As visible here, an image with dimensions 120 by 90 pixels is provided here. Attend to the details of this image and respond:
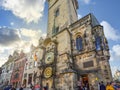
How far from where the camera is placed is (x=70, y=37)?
60.8 feet

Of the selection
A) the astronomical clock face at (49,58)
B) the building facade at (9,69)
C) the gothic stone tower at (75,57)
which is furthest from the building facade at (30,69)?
the gothic stone tower at (75,57)

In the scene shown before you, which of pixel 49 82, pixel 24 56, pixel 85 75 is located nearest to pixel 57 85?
pixel 49 82

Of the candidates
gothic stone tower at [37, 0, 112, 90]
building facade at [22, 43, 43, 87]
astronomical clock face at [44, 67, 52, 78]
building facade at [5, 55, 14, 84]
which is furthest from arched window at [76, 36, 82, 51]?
building facade at [5, 55, 14, 84]

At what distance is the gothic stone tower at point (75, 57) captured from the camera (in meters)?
13.7

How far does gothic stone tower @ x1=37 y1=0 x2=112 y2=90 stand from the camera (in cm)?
1372

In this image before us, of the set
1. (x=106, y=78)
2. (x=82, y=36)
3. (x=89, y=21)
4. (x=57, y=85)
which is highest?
(x=89, y=21)

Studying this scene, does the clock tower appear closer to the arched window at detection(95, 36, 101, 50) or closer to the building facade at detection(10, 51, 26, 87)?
the arched window at detection(95, 36, 101, 50)

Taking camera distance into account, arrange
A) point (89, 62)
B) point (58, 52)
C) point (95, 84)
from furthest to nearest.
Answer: point (58, 52), point (89, 62), point (95, 84)

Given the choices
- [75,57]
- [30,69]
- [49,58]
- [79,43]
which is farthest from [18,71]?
[79,43]

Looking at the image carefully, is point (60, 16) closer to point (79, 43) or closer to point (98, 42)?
point (79, 43)

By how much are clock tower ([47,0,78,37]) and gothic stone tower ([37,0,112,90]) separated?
2.08ft

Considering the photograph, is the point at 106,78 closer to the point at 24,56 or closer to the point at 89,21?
the point at 89,21

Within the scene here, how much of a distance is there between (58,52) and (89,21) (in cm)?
689

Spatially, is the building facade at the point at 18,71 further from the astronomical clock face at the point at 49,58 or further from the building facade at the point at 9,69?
the astronomical clock face at the point at 49,58
